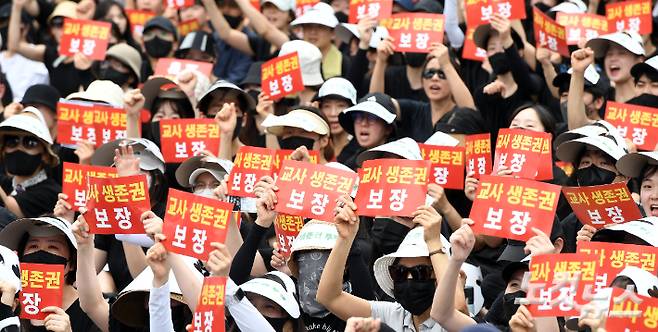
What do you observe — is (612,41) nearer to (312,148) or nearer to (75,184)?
(312,148)

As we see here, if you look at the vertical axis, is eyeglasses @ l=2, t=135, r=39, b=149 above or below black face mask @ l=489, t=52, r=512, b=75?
below

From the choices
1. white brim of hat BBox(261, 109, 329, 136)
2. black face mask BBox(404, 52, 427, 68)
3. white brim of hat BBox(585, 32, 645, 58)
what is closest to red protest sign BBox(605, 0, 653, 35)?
white brim of hat BBox(585, 32, 645, 58)

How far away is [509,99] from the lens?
1281cm

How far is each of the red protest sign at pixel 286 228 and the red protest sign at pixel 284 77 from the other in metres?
3.17

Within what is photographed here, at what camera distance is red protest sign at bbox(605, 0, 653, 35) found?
13.5m

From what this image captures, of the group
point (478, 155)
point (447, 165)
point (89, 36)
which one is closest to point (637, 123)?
point (478, 155)

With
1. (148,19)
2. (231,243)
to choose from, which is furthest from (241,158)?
(148,19)

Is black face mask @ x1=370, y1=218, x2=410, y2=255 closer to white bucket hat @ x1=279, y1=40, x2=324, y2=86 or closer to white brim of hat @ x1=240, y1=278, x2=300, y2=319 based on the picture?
white brim of hat @ x1=240, y1=278, x2=300, y2=319

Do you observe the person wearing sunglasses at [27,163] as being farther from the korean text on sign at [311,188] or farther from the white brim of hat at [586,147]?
the white brim of hat at [586,147]

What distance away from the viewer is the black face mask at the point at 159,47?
15.3 meters

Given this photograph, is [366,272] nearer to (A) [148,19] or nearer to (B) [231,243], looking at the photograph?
(B) [231,243]

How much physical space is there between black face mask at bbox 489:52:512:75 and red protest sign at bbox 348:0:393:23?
1.42 metres

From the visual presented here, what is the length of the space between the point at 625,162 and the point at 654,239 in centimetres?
132

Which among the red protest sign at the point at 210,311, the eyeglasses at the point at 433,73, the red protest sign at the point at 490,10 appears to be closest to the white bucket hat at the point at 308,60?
the eyeglasses at the point at 433,73
